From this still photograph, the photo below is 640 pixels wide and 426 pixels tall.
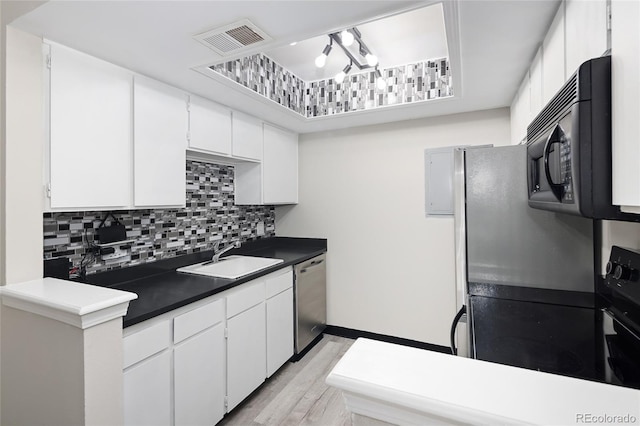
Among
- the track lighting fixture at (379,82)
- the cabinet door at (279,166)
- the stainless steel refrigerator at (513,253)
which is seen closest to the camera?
the stainless steel refrigerator at (513,253)

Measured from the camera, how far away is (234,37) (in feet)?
4.77

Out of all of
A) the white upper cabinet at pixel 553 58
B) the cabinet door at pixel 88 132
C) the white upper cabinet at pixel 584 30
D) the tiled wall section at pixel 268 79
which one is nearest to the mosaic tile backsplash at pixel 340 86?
the tiled wall section at pixel 268 79

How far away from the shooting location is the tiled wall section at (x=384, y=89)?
2.40 m

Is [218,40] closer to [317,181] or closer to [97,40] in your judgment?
[97,40]

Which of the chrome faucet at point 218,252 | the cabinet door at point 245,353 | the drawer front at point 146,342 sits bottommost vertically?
the cabinet door at point 245,353

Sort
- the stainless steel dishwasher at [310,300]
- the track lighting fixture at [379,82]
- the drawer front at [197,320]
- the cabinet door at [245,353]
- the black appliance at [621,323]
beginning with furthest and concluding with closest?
the stainless steel dishwasher at [310,300]
the track lighting fixture at [379,82]
the cabinet door at [245,353]
the drawer front at [197,320]
the black appliance at [621,323]

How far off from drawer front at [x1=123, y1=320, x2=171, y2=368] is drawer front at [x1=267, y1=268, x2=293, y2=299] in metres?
0.90

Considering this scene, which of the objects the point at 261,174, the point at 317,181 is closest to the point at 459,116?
the point at 317,181

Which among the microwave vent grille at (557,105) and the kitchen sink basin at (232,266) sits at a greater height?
the microwave vent grille at (557,105)

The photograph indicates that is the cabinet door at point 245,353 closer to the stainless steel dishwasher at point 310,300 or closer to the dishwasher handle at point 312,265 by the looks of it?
the stainless steel dishwasher at point 310,300

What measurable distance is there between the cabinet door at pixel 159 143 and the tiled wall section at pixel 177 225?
302 mm

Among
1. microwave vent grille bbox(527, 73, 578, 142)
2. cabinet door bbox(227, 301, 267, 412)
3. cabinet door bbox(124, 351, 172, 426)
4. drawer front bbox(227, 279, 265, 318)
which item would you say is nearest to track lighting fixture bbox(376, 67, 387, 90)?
microwave vent grille bbox(527, 73, 578, 142)

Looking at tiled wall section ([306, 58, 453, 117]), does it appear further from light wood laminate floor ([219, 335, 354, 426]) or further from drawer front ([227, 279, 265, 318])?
light wood laminate floor ([219, 335, 354, 426])

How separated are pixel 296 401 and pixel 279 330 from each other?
52cm
